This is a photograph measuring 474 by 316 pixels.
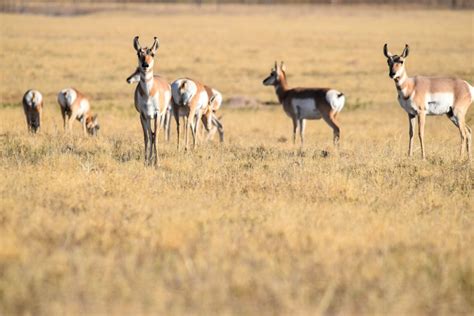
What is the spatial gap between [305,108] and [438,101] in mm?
4092

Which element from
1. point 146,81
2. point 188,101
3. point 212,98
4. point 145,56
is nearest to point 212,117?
point 212,98

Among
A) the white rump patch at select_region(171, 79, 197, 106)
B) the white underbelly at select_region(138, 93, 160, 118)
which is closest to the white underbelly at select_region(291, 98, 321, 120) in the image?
the white rump patch at select_region(171, 79, 197, 106)

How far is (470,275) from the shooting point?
590cm

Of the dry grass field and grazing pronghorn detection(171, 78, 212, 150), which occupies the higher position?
grazing pronghorn detection(171, 78, 212, 150)

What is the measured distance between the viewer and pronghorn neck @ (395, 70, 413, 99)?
12.8 m

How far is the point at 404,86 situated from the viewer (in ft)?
42.0

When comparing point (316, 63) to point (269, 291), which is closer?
point (269, 291)

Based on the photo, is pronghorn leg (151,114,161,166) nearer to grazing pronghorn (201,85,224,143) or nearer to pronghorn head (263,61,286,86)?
grazing pronghorn (201,85,224,143)

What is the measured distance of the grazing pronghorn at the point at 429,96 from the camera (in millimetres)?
12789

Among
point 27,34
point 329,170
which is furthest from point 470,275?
point 27,34

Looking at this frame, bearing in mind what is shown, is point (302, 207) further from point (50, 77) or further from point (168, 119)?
point (50, 77)

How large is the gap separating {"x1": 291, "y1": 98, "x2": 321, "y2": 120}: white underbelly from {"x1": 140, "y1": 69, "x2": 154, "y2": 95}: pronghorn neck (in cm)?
588

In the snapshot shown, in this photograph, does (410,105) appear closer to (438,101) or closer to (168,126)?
(438,101)

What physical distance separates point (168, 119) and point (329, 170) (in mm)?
6436
